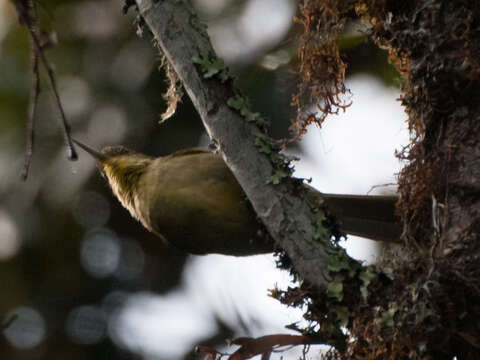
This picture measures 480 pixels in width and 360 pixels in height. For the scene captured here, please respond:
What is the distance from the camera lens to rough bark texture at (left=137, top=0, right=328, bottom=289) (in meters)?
2.51

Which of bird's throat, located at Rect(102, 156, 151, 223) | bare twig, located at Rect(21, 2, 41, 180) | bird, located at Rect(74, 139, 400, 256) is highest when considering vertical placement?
bird's throat, located at Rect(102, 156, 151, 223)

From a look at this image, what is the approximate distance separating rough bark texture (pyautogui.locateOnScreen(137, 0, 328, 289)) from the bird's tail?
3.40ft

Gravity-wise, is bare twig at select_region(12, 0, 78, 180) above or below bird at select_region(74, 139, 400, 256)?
below

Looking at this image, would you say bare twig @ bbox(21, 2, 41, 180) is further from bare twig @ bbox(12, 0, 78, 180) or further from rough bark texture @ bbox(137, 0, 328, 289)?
rough bark texture @ bbox(137, 0, 328, 289)

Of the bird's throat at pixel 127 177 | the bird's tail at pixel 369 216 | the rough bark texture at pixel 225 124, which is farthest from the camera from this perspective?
the bird's throat at pixel 127 177

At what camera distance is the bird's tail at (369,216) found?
11.6 ft

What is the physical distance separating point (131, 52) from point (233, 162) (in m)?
2.77

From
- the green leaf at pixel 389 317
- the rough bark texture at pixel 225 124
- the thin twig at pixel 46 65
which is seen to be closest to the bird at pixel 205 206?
the rough bark texture at pixel 225 124

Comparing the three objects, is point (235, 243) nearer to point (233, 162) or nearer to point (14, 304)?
point (233, 162)

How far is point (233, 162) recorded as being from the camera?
2.57 metres

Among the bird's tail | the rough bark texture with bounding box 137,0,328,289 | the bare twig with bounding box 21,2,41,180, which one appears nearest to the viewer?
the bare twig with bounding box 21,2,41,180

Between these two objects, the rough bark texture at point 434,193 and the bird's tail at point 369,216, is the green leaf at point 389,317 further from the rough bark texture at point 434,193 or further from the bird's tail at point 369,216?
the bird's tail at point 369,216

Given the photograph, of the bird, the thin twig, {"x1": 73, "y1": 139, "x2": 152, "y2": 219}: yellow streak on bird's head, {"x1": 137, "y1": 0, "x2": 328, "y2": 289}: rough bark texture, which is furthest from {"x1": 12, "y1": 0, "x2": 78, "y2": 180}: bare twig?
{"x1": 73, "y1": 139, "x2": 152, "y2": 219}: yellow streak on bird's head

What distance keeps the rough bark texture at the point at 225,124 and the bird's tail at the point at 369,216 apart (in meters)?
1.04
